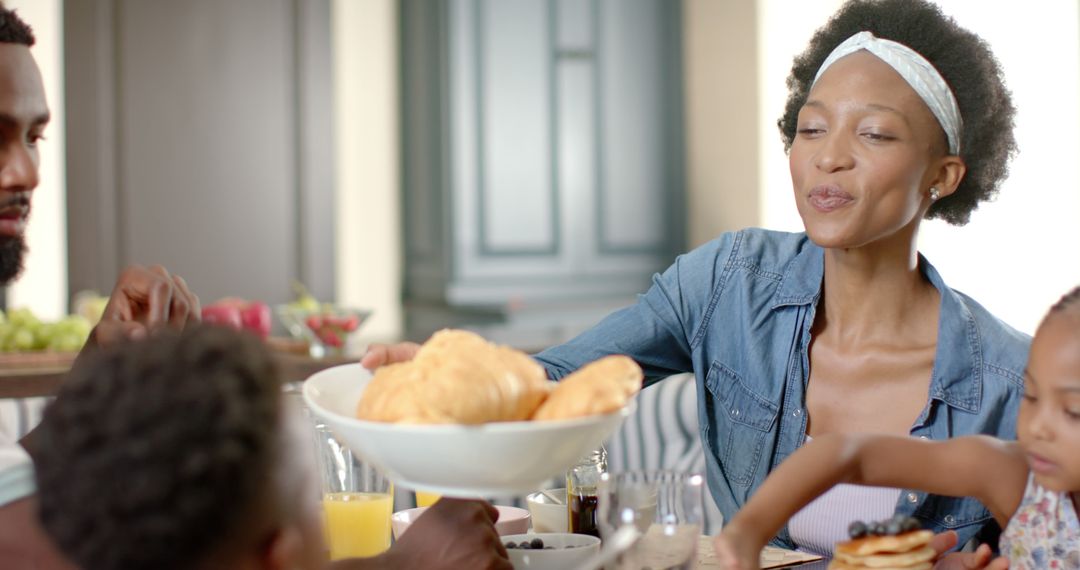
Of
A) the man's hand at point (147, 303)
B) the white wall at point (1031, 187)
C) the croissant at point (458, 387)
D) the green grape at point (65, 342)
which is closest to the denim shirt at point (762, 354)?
the man's hand at point (147, 303)

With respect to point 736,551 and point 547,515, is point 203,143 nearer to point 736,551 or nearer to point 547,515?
point 547,515

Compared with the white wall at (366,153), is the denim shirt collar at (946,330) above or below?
below

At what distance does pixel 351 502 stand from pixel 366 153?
3431 mm

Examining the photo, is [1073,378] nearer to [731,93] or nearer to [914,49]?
[914,49]

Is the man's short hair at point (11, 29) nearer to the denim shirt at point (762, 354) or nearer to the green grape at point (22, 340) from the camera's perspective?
the denim shirt at point (762, 354)

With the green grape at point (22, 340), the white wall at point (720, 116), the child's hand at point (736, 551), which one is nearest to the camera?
the child's hand at point (736, 551)

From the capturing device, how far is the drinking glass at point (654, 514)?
1.06m

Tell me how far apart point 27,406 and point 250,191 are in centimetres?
221

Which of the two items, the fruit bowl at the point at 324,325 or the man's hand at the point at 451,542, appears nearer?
the man's hand at the point at 451,542

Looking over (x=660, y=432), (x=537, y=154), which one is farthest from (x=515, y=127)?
(x=660, y=432)

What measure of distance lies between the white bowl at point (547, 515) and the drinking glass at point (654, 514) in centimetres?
35

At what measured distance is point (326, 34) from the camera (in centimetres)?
447

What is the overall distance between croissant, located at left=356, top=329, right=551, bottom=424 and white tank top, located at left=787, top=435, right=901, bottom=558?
0.75 m

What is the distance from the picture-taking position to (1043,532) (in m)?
1.36
